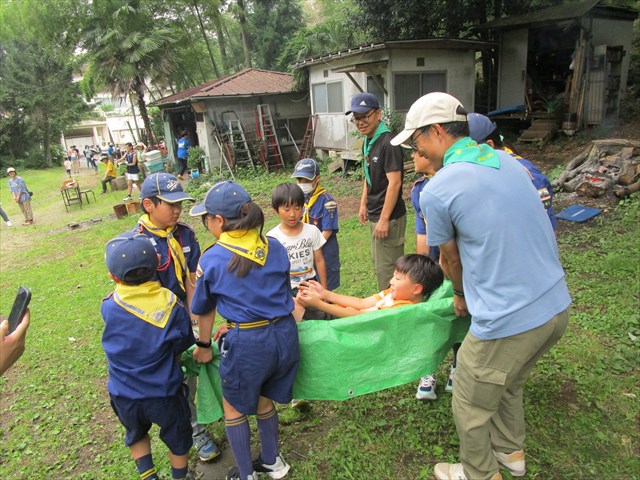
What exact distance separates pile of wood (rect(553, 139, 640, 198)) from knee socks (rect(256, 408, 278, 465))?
23.2 ft

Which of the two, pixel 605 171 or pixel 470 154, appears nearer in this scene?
pixel 470 154

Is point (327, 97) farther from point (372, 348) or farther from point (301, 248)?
point (372, 348)

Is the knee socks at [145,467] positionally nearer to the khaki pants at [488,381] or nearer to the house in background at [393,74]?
the khaki pants at [488,381]

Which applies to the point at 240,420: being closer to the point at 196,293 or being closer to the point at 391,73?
the point at 196,293

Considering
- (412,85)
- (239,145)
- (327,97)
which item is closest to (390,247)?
(412,85)

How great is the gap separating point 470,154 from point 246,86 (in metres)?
17.4

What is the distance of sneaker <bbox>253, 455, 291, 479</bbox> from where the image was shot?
262cm

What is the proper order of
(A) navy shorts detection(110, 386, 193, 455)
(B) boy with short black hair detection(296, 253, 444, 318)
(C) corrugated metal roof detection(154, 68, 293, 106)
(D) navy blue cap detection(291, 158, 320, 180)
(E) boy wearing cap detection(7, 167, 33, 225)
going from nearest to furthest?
(A) navy shorts detection(110, 386, 193, 455)
(B) boy with short black hair detection(296, 253, 444, 318)
(D) navy blue cap detection(291, 158, 320, 180)
(E) boy wearing cap detection(7, 167, 33, 225)
(C) corrugated metal roof detection(154, 68, 293, 106)

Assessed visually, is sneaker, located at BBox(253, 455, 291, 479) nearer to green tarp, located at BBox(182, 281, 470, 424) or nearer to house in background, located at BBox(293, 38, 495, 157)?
green tarp, located at BBox(182, 281, 470, 424)

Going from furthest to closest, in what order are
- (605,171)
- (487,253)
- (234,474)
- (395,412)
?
(605,171) < (395,412) < (234,474) < (487,253)

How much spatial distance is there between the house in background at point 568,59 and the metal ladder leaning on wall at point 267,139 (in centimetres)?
828

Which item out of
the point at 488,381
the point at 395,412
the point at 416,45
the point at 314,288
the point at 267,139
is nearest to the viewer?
the point at 488,381

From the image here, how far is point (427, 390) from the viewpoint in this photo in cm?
314

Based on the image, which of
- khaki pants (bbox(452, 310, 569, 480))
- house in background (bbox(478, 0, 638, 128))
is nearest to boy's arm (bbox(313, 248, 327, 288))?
khaki pants (bbox(452, 310, 569, 480))
